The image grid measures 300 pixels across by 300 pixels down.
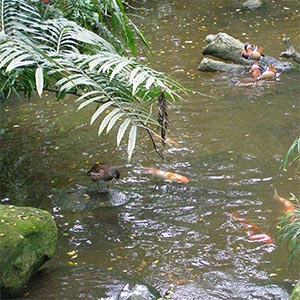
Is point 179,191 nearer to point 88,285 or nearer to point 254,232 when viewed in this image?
point 254,232

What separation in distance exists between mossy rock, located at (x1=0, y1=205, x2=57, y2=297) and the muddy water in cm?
15

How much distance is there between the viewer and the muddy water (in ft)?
14.2

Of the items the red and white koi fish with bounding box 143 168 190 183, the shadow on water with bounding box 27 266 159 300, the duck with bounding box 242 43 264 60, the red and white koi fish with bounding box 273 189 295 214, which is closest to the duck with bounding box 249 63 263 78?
the duck with bounding box 242 43 264 60

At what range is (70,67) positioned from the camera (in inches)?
181

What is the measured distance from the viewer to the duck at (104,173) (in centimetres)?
545

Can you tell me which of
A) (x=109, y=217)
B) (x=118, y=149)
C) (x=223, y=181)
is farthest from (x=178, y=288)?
(x=118, y=149)

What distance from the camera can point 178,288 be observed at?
13.6 feet

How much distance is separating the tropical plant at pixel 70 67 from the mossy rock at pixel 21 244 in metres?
0.81

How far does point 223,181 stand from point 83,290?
230 centimetres

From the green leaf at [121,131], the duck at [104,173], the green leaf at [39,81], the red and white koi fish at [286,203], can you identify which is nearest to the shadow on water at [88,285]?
the green leaf at [121,131]

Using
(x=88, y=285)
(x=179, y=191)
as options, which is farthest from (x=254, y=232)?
(x=88, y=285)

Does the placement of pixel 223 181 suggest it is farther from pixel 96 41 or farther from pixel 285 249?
pixel 96 41

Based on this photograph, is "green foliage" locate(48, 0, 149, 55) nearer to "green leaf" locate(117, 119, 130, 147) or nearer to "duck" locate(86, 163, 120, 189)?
"duck" locate(86, 163, 120, 189)

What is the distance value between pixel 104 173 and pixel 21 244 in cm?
178
